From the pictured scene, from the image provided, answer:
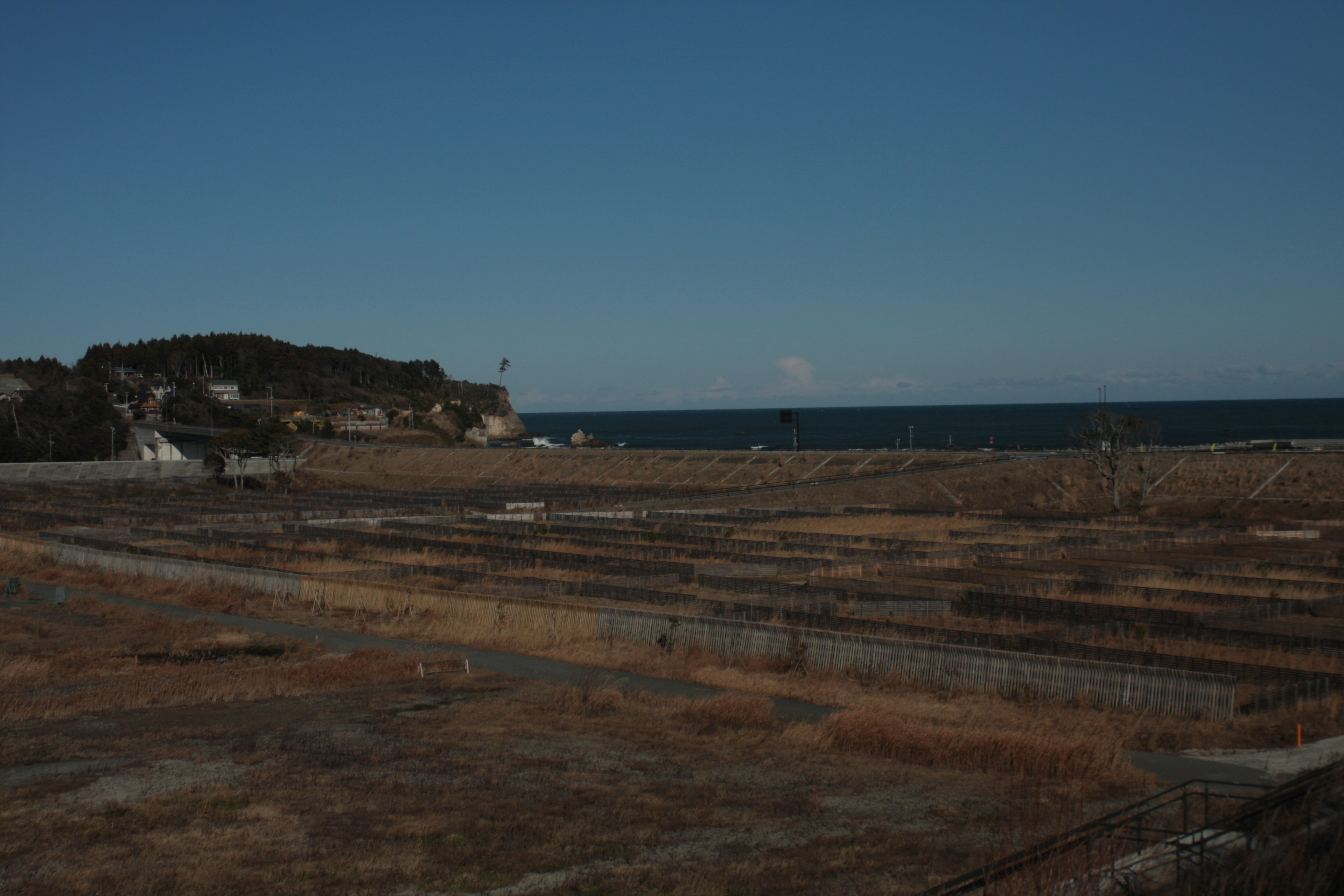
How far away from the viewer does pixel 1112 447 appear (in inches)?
2447

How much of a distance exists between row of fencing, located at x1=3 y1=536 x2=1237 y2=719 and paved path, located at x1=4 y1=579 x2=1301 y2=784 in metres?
1.93

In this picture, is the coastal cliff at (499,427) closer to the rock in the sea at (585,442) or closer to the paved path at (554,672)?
the rock in the sea at (585,442)

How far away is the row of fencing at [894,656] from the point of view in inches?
661

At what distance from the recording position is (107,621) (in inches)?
1068

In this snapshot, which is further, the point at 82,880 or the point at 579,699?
the point at 579,699

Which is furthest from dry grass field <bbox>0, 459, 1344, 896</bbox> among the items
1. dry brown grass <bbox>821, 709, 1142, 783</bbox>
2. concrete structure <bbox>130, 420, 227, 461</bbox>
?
concrete structure <bbox>130, 420, 227, 461</bbox>

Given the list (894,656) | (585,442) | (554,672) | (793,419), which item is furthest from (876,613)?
(585,442)

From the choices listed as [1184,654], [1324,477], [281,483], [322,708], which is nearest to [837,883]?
[322,708]

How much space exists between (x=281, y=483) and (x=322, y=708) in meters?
68.0

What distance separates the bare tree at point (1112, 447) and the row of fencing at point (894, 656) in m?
42.2

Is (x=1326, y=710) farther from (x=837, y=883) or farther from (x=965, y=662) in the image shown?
(x=837, y=883)

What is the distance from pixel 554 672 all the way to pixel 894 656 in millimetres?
6571

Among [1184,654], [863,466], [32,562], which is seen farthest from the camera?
[863,466]

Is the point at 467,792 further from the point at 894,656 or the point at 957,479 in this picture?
the point at 957,479
